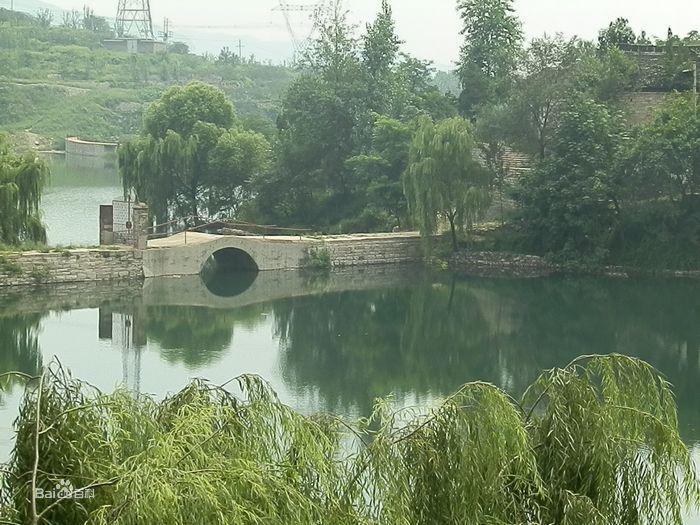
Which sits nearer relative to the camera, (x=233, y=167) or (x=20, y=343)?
(x=20, y=343)

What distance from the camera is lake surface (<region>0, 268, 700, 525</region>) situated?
852 inches

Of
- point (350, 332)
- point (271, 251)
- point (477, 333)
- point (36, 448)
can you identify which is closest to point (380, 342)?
point (350, 332)

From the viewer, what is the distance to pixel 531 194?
32094mm

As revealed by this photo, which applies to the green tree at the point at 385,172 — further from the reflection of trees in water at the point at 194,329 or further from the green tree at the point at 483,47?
the reflection of trees in water at the point at 194,329

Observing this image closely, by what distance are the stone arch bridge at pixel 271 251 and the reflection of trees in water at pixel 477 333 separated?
9.05ft

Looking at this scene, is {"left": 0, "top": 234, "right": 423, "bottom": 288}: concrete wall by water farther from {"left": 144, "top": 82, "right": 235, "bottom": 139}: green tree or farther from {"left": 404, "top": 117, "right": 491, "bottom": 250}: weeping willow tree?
{"left": 144, "top": 82, "right": 235, "bottom": 139}: green tree

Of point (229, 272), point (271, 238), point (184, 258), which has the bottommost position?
point (229, 272)

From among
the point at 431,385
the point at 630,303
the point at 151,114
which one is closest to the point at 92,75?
the point at 151,114

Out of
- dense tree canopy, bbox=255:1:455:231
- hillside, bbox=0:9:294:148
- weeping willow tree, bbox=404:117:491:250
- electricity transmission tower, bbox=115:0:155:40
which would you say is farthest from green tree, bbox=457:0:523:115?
electricity transmission tower, bbox=115:0:155:40

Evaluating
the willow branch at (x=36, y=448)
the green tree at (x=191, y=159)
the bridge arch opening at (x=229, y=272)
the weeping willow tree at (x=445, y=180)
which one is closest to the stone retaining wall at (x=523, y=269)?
the weeping willow tree at (x=445, y=180)

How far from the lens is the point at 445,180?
3275 cm

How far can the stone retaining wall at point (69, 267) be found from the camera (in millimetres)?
28328

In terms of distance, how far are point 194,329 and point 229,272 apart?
254 inches

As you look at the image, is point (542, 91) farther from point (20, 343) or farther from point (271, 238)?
point (20, 343)
